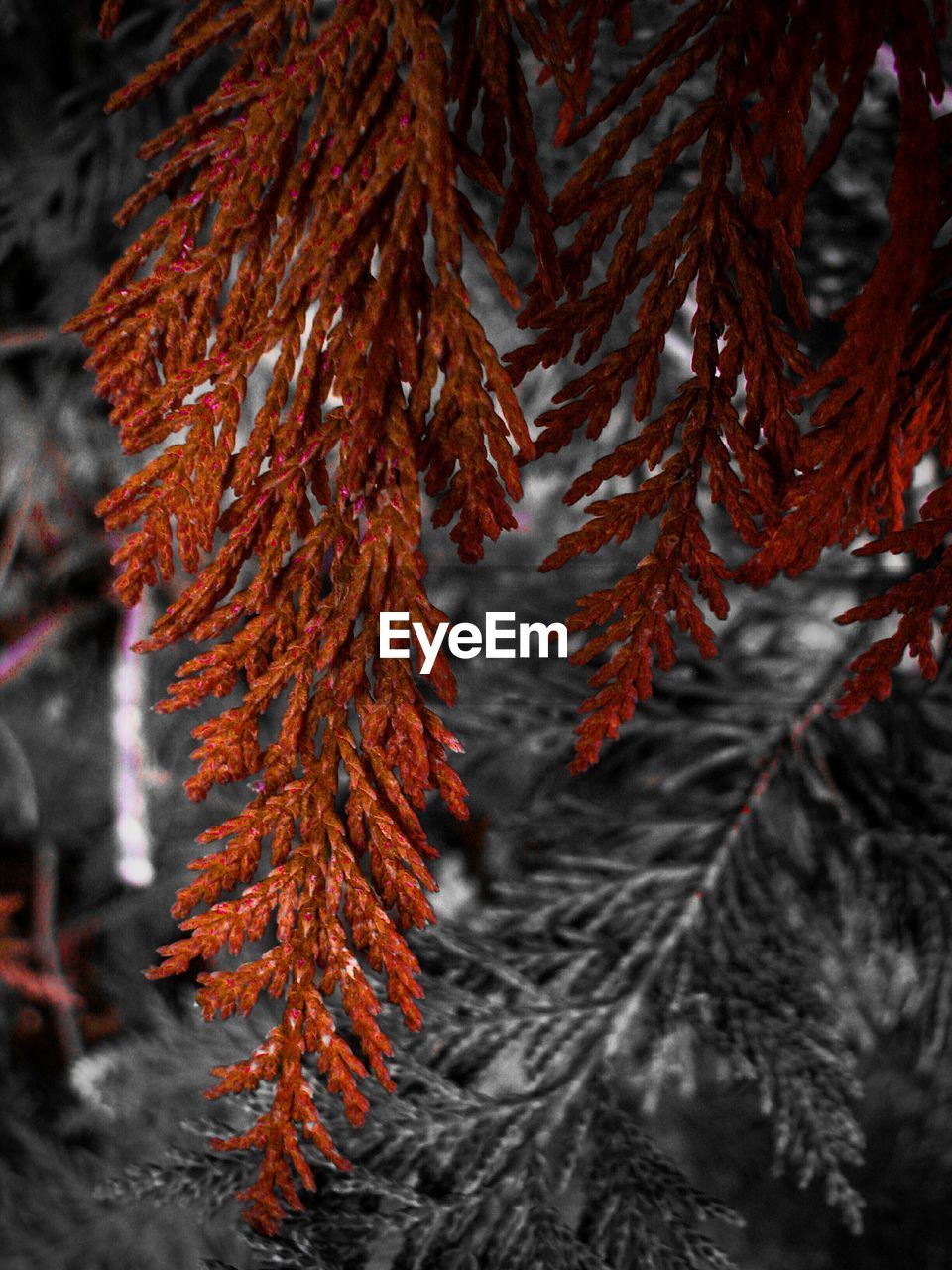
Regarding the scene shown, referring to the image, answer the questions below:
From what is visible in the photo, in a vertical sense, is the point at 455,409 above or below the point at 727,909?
above

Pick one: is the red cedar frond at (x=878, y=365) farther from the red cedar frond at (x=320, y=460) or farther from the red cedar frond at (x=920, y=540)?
the red cedar frond at (x=320, y=460)

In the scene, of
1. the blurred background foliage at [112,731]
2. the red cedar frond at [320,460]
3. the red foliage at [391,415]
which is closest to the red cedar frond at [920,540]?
the red foliage at [391,415]

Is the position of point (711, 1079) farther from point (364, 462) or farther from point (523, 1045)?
point (364, 462)

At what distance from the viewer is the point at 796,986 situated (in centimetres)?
100

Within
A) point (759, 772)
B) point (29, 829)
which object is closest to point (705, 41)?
point (759, 772)

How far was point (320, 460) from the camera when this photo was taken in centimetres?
63

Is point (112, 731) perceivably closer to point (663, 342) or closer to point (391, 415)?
point (391, 415)

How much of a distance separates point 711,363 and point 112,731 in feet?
5.35

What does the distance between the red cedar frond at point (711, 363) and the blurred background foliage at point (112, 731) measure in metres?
0.66

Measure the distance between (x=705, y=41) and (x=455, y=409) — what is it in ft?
0.95

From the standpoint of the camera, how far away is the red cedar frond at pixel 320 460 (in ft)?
1.92

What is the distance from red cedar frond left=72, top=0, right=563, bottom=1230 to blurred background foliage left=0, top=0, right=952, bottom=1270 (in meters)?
0.60

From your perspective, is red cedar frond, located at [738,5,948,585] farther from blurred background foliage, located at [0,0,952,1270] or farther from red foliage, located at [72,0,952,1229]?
blurred background foliage, located at [0,0,952,1270]

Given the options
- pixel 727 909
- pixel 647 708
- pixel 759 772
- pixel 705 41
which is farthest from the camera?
pixel 647 708
